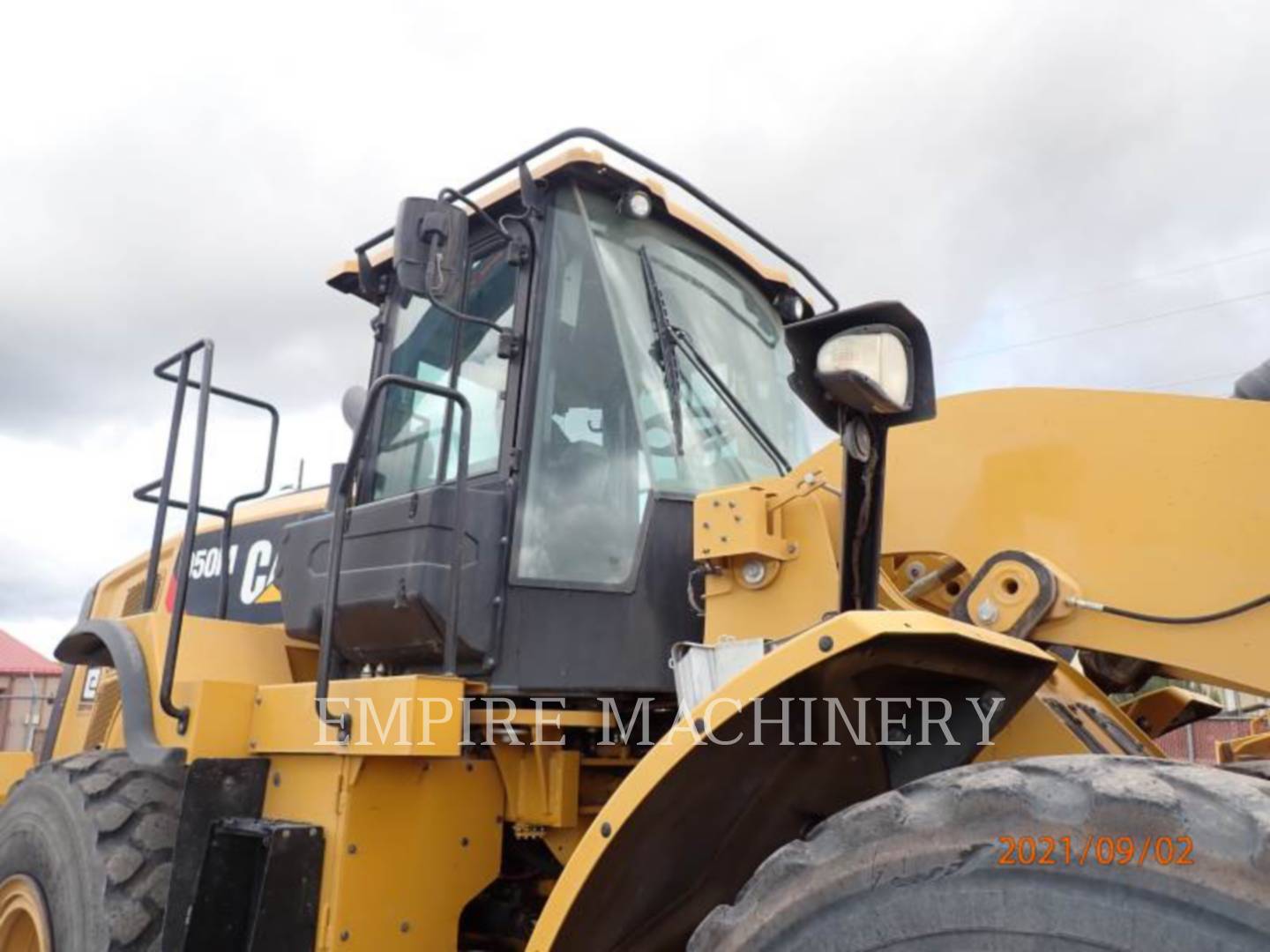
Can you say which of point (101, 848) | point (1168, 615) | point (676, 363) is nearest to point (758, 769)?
point (1168, 615)

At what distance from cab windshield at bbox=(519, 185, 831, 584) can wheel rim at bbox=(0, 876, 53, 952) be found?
197cm

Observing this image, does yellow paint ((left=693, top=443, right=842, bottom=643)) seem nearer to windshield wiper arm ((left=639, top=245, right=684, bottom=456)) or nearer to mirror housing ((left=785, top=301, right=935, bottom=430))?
windshield wiper arm ((left=639, top=245, right=684, bottom=456))

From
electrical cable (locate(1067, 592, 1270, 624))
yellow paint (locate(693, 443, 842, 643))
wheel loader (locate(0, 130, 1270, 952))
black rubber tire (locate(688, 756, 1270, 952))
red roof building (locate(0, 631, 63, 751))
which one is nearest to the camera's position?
black rubber tire (locate(688, 756, 1270, 952))

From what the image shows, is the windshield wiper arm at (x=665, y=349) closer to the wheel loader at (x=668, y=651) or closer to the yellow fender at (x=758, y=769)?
the wheel loader at (x=668, y=651)

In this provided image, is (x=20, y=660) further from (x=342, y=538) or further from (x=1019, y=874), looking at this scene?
(x=1019, y=874)

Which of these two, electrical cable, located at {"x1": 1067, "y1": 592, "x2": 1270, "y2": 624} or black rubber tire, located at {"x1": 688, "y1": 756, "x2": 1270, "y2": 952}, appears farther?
electrical cable, located at {"x1": 1067, "y1": 592, "x2": 1270, "y2": 624}

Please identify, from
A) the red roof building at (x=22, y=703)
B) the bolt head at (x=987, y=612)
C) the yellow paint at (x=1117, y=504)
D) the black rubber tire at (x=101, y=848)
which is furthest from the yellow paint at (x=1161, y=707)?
the red roof building at (x=22, y=703)

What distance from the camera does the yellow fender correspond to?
208 centimetres

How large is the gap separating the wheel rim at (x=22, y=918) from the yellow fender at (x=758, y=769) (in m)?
2.10

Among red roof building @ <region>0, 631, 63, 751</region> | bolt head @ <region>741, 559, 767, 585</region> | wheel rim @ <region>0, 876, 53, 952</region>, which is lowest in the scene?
wheel rim @ <region>0, 876, 53, 952</region>

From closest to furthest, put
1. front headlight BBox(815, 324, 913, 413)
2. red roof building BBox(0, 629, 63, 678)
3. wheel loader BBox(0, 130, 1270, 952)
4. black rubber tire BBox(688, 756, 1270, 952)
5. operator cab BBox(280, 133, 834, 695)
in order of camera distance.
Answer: black rubber tire BBox(688, 756, 1270, 952)
wheel loader BBox(0, 130, 1270, 952)
front headlight BBox(815, 324, 913, 413)
operator cab BBox(280, 133, 834, 695)
red roof building BBox(0, 629, 63, 678)

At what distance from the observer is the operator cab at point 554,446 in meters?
3.17

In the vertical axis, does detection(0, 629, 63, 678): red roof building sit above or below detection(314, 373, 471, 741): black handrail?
above

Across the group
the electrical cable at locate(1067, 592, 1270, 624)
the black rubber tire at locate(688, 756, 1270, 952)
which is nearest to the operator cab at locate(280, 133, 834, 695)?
the electrical cable at locate(1067, 592, 1270, 624)
